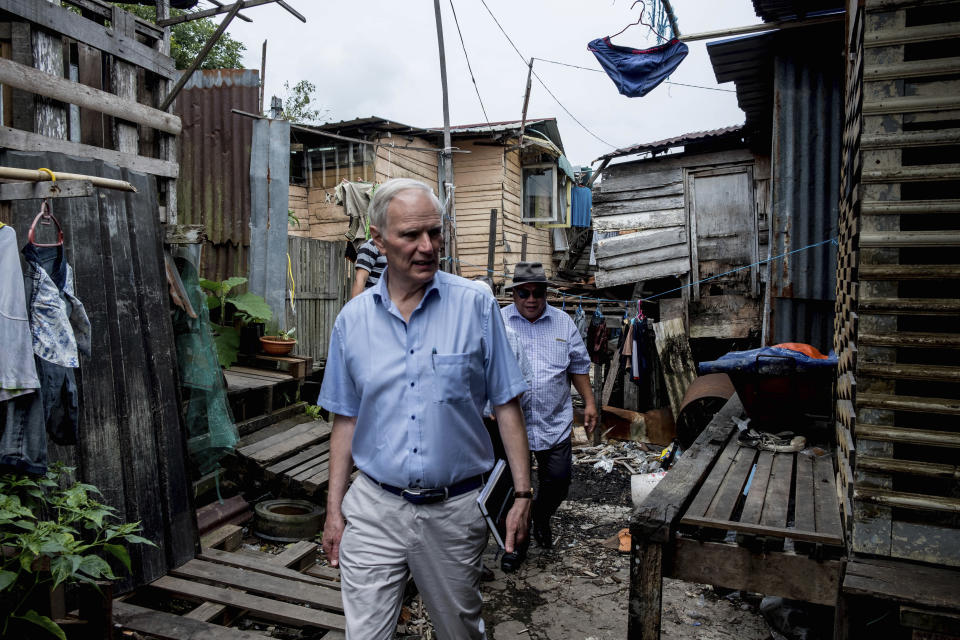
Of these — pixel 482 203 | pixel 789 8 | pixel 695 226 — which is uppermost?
pixel 789 8

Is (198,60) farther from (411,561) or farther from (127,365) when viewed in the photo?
(411,561)

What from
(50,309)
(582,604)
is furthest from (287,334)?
(50,309)

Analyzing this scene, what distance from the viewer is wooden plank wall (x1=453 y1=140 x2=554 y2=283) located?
1664 cm

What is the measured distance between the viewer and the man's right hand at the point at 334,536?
8.73ft

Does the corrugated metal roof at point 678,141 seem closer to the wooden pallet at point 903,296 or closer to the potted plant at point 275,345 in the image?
the potted plant at point 275,345

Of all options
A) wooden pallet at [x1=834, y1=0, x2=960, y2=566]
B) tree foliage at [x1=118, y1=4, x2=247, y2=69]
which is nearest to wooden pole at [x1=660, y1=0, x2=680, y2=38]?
wooden pallet at [x1=834, y1=0, x2=960, y2=566]

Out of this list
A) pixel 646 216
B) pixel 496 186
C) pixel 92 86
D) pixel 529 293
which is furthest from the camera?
pixel 496 186

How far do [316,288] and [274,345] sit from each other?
2.42 metres

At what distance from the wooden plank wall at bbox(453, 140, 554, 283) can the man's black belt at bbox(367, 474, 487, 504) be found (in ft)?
45.7

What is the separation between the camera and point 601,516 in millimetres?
6840

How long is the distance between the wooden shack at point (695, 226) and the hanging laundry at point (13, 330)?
1030 cm

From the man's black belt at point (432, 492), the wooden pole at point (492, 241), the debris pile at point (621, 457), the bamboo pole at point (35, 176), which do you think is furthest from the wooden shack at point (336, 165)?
the man's black belt at point (432, 492)

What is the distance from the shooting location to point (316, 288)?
10289 mm

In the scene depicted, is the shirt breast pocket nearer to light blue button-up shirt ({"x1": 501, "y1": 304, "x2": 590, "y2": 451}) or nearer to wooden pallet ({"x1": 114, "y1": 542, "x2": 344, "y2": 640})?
wooden pallet ({"x1": 114, "y1": 542, "x2": 344, "y2": 640})
